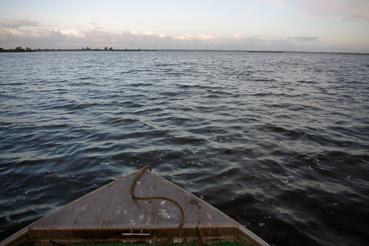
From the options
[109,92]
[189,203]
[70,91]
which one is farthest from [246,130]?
[70,91]

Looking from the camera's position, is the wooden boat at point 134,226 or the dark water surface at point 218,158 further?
the dark water surface at point 218,158

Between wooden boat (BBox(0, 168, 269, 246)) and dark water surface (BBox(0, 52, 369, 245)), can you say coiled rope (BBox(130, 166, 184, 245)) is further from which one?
dark water surface (BBox(0, 52, 369, 245))

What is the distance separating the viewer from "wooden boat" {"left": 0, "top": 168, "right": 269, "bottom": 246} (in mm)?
3561

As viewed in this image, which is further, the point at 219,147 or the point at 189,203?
the point at 219,147

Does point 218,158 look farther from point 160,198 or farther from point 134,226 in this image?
point 134,226

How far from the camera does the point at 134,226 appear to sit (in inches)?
142

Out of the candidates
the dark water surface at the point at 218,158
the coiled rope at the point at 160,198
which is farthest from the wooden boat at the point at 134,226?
the dark water surface at the point at 218,158

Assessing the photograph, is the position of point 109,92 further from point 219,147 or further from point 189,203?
point 189,203

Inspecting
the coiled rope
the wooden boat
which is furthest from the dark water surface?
the coiled rope

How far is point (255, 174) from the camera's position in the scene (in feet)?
24.0

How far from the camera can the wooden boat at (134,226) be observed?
140 inches

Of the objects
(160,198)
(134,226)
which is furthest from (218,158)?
(134,226)

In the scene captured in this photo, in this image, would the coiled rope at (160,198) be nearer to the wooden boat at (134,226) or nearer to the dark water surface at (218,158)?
the wooden boat at (134,226)

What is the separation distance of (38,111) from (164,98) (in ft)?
23.4
